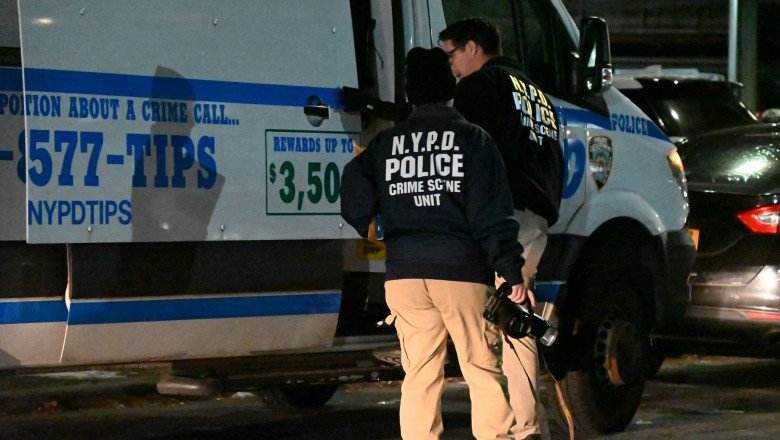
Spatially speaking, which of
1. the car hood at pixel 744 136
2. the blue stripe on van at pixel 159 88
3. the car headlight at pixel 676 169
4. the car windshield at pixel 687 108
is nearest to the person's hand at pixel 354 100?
the blue stripe on van at pixel 159 88

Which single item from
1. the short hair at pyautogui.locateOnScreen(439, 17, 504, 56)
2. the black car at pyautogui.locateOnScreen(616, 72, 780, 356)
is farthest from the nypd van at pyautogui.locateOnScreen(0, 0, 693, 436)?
the black car at pyautogui.locateOnScreen(616, 72, 780, 356)

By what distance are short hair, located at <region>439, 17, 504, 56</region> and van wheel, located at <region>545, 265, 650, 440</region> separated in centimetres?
166

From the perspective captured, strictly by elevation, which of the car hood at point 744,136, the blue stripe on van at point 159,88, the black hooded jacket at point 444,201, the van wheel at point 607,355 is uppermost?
the blue stripe on van at point 159,88

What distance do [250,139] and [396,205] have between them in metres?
0.93

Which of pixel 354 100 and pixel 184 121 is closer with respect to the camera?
pixel 184 121

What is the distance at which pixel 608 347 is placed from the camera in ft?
20.7

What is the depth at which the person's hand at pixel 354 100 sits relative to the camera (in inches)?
209

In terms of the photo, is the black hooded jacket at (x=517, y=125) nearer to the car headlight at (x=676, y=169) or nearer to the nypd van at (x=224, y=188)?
the nypd van at (x=224, y=188)

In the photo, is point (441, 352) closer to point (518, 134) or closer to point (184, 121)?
point (518, 134)

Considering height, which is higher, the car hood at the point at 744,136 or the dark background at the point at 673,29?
the dark background at the point at 673,29

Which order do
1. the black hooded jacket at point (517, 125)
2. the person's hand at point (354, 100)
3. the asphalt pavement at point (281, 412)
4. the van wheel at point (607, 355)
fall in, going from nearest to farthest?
the black hooded jacket at point (517, 125)
the person's hand at point (354, 100)
the van wheel at point (607, 355)
the asphalt pavement at point (281, 412)

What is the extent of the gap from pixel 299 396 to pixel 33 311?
290 cm

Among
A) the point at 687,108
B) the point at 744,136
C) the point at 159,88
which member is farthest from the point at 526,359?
the point at 687,108

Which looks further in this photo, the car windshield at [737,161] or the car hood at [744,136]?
the car hood at [744,136]
